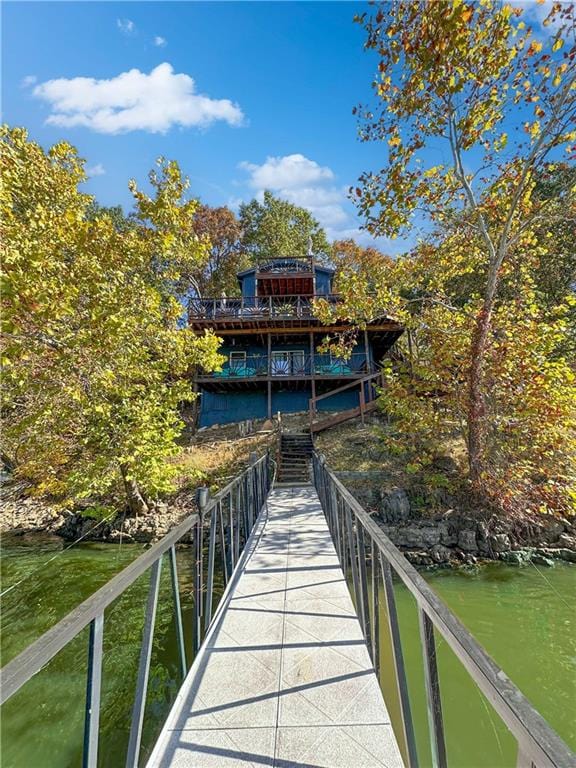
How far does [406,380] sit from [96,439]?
27.5ft

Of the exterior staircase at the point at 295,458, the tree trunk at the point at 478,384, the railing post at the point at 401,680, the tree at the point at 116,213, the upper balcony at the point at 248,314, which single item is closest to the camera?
the railing post at the point at 401,680

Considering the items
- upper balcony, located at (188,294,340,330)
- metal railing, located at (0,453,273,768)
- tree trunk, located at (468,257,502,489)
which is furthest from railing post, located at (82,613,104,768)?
upper balcony, located at (188,294,340,330)

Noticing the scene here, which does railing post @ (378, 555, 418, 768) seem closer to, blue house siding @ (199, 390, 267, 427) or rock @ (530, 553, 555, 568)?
rock @ (530, 553, 555, 568)

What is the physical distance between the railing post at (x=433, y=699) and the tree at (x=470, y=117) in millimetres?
8923

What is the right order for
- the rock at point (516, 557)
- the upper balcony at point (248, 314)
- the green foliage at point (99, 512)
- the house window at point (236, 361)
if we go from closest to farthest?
the rock at point (516, 557)
the green foliage at point (99, 512)
the upper balcony at point (248, 314)
the house window at point (236, 361)

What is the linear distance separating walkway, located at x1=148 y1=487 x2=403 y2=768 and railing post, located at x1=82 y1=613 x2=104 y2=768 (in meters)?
0.75

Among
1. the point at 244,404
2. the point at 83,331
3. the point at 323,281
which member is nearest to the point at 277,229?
the point at 323,281

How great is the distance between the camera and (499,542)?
891 centimetres

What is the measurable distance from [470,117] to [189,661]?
37.8ft

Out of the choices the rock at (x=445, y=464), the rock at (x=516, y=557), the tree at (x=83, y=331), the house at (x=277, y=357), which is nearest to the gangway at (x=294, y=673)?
the tree at (x=83, y=331)

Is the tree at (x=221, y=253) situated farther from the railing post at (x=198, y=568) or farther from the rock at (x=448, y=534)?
the railing post at (x=198, y=568)

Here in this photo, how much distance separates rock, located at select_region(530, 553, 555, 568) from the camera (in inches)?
328

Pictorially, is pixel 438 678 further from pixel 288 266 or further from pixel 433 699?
pixel 288 266

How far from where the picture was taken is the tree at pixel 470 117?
24.2 feet
